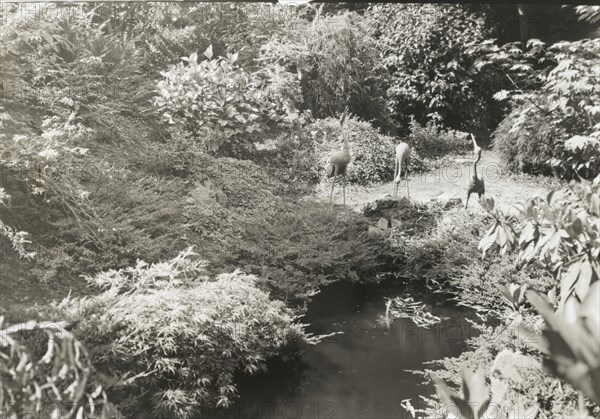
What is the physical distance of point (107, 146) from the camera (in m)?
3.28

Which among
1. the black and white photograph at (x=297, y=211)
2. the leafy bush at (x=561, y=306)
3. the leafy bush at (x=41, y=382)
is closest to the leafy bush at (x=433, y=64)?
the black and white photograph at (x=297, y=211)

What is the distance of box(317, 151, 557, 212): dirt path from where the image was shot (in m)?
3.56

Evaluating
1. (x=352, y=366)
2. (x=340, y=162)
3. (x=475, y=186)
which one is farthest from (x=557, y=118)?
(x=352, y=366)

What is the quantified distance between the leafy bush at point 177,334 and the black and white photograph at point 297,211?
0.03ft

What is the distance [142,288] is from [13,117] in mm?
1416

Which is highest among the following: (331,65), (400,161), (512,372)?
(331,65)

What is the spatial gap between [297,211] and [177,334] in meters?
1.57

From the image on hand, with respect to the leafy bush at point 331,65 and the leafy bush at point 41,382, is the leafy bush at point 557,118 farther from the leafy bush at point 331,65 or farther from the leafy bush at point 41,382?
the leafy bush at point 41,382

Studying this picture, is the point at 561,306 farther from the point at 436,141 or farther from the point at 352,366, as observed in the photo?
the point at 436,141

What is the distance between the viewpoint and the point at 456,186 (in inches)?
147

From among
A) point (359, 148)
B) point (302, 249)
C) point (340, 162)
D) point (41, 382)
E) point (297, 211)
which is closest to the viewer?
point (41, 382)

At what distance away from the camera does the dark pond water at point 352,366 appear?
2.13 meters

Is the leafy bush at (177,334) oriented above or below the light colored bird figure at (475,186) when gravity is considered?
below

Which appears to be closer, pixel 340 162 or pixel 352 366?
pixel 352 366
